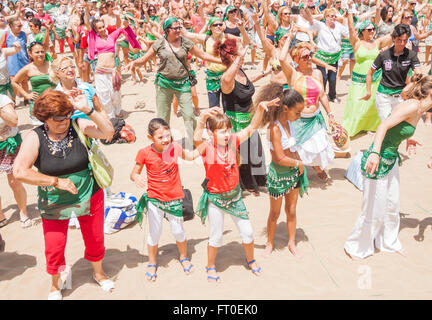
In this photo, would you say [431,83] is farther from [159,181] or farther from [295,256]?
[159,181]

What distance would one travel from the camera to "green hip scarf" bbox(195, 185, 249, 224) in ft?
11.4

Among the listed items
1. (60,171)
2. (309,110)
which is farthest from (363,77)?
(60,171)

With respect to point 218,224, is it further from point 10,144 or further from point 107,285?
point 10,144

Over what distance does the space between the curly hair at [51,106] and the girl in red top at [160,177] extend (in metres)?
0.78

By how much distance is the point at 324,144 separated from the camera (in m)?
5.21

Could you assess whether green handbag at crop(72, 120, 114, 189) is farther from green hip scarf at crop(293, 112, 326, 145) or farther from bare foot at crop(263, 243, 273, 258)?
green hip scarf at crop(293, 112, 326, 145)

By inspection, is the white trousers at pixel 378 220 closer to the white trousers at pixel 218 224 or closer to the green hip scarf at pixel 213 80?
the white trousers at pixel 218 224

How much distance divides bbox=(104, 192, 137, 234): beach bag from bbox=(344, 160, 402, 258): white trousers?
2535mm

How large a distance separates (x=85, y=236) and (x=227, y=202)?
4.37ft

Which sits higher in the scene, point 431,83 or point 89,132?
point 431,83

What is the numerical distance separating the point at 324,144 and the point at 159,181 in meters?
2.61

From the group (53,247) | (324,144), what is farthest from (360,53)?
(53,247)

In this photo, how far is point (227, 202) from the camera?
349cm

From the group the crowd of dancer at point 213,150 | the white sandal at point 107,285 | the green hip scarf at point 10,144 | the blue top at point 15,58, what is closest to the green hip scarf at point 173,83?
the crowd of dancer at point 213,150
